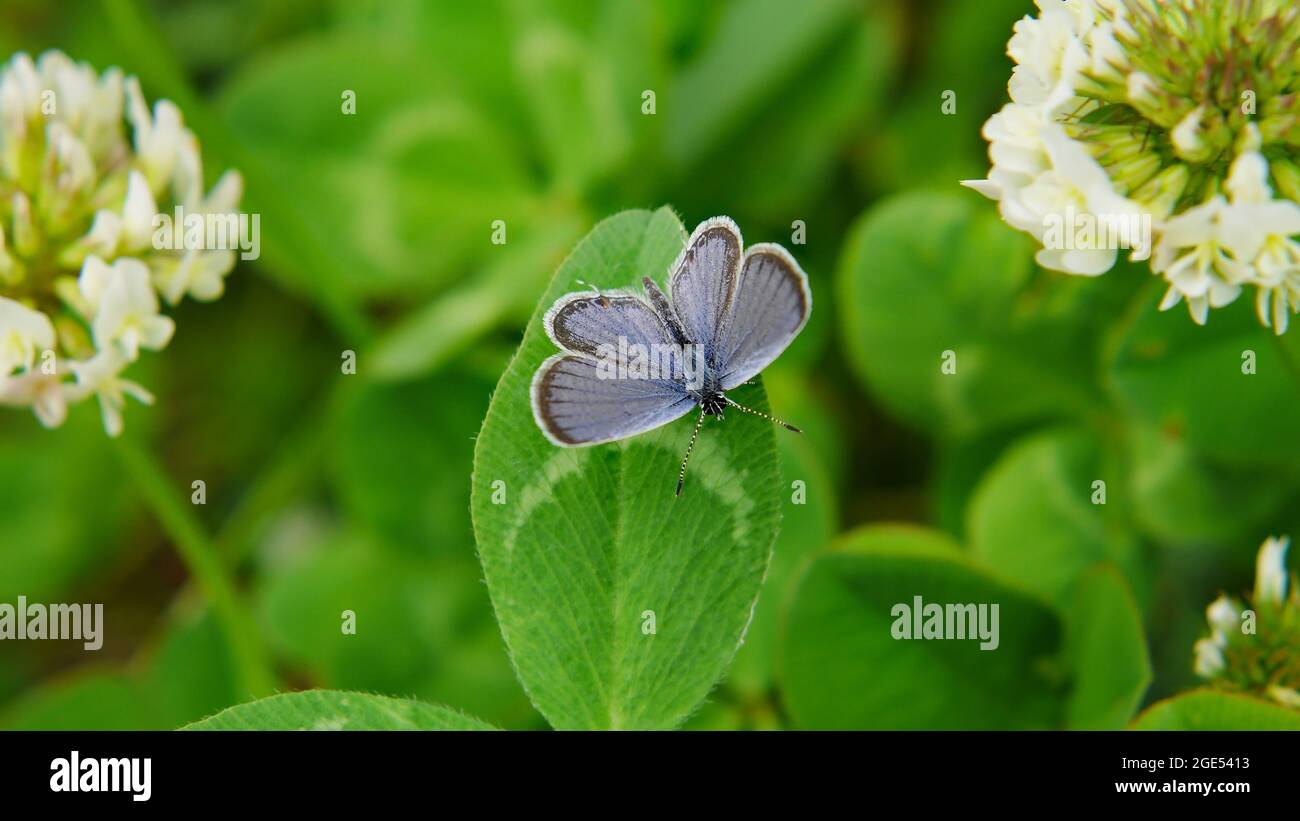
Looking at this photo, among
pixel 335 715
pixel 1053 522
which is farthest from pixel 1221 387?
pixel 335 715

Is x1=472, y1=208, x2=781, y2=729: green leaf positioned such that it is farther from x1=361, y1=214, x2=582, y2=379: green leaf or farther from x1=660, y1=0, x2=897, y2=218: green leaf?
x1=660, y1=0, x2=897, y2=218: green leaf

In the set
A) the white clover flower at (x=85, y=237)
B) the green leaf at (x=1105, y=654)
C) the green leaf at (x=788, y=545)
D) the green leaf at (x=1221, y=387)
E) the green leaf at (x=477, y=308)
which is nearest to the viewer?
the green leaf at (x=1105, y=654)

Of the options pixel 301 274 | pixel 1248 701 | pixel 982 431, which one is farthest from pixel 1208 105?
pixel 301 274

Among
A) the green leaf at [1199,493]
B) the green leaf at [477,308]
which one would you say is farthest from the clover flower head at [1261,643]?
the green leaf at [477,308]

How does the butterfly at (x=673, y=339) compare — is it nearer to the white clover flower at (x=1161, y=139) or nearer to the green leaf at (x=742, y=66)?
the white clover flower at (x=1161, y=139)

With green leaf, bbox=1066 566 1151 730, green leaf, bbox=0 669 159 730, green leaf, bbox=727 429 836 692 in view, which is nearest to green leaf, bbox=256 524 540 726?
→ green leaf, bbox=0 669 159 730
